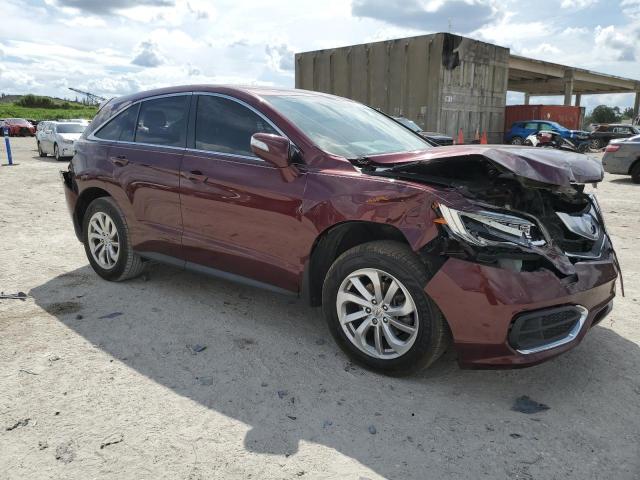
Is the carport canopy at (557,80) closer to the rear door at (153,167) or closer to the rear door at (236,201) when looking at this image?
the rear door at (153,167)

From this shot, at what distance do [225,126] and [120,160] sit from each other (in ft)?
3.97

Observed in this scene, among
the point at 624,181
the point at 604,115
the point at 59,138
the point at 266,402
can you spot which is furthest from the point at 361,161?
the point at 604,115

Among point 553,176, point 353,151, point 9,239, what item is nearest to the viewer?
point 553,176

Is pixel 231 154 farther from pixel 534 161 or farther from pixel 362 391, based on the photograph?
pixel 534 161

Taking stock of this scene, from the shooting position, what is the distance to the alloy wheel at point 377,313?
3.04 m

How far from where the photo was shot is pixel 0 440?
2.59 meters

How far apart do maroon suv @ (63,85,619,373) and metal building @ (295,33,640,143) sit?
61.5 ft

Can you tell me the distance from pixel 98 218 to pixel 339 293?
2762mm

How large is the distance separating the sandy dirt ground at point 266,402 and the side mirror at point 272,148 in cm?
127

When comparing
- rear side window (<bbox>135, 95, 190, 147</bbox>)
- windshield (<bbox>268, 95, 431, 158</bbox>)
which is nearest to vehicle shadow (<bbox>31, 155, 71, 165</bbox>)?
rear side window (<bbox>135, 95, 190, 147</bbox>)

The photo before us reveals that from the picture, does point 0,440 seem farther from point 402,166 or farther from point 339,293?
point 402,166

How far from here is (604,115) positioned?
70938 millimetres

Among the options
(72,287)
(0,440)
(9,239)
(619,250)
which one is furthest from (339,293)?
(9,239)

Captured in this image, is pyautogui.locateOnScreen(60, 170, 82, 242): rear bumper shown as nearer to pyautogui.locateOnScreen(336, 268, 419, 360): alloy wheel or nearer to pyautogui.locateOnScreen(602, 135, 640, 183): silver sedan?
pyautogui.locateOnScreen(336, 268, 419, 360): alloy wheel
